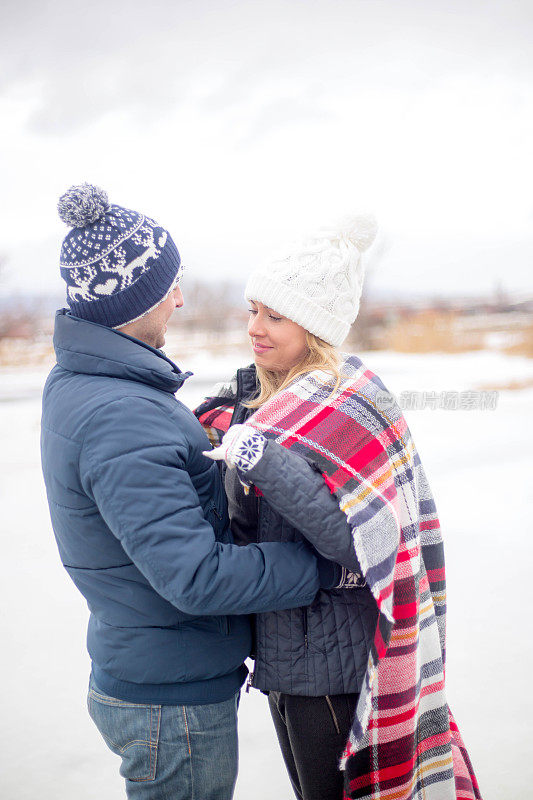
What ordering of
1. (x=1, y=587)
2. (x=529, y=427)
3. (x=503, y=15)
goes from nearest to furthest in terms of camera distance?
1. (x=1, y=587)
2. (x=529, y=427)
3. (x=503, y=15)

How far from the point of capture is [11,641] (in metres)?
2.33

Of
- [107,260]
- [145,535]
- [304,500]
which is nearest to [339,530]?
[304,500]

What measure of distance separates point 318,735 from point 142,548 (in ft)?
1.79

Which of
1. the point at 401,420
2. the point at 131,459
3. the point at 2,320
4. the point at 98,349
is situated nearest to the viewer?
the point at 131,459

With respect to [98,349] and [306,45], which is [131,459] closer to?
[98,349]

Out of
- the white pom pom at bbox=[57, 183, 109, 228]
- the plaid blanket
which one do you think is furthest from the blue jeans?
the white pom pom at bbox=[57, 183, 109, 228]

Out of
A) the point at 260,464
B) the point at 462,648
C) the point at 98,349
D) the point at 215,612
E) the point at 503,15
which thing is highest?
the point at 503,15

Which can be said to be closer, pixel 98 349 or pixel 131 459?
pixel 131 459

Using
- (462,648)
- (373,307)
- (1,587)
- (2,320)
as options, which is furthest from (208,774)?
(373,307)

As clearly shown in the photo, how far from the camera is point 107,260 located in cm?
93

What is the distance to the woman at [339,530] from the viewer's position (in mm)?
944

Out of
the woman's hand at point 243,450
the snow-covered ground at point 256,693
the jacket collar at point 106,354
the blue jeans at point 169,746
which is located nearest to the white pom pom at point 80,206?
the jacket collar at point 106,354

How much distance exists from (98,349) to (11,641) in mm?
1919

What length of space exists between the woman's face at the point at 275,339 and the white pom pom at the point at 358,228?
0.21 m
